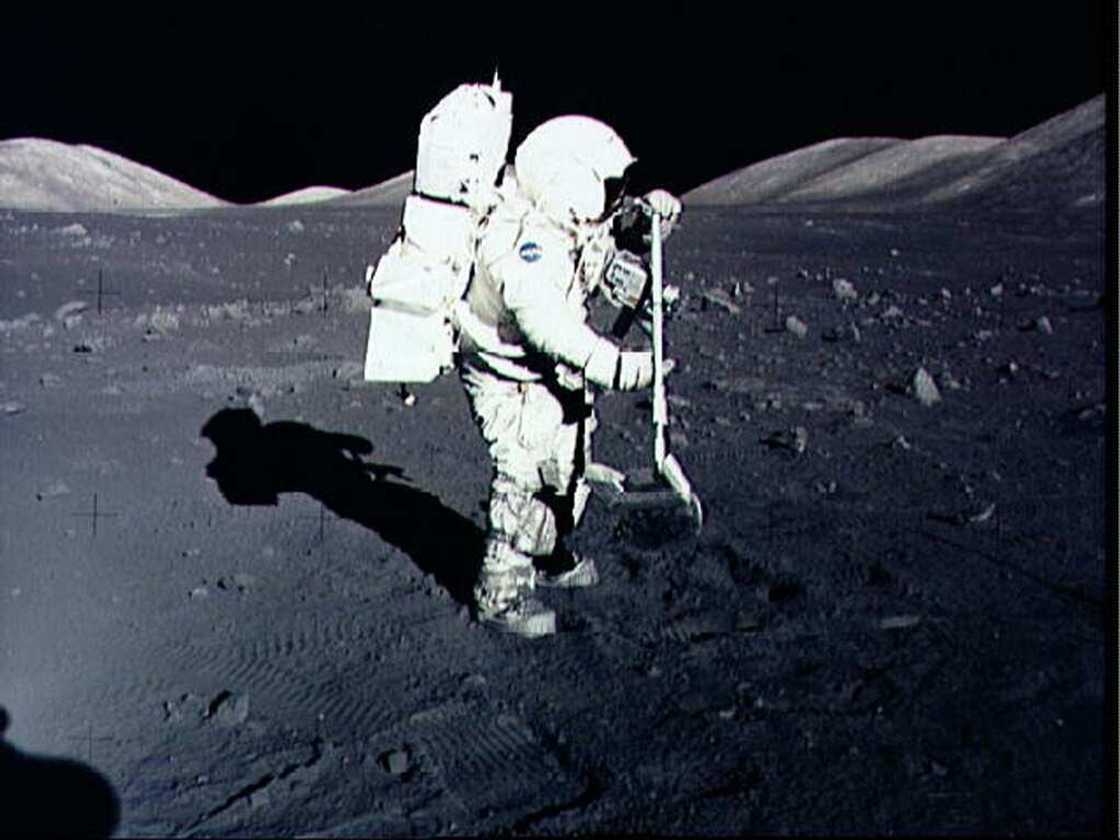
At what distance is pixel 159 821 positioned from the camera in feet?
A: 7.77

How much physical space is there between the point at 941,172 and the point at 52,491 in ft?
92.4

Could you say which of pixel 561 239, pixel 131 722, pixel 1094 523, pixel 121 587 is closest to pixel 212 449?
pixel 121 587

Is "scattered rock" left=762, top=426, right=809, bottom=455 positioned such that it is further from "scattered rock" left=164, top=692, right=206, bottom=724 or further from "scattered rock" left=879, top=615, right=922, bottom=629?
"scattered rock" left=164, top=692, right=206, bottom=724

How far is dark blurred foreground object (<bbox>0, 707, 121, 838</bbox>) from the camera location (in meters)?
2.35

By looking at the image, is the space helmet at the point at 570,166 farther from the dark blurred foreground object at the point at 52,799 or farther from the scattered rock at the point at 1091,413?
the scattered rock at the point at 1091,413

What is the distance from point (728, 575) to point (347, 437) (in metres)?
2.31

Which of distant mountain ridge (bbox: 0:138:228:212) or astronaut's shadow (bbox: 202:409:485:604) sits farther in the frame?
distant mountain ridge (bbox: 0:138:228:212)

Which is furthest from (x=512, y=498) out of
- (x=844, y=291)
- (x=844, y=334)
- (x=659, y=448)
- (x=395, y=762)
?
(x=844, y=291)

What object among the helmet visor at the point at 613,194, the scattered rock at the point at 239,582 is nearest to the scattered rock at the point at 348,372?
the scattered rock at the point at 239,582

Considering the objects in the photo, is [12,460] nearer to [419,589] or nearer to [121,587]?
[121,587]

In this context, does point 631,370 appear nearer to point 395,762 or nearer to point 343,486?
point 395,762

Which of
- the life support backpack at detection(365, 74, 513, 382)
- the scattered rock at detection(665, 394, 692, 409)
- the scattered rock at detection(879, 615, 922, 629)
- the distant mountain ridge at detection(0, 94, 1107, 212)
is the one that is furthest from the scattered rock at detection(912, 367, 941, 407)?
the distant mountain ridge at detection(0, 94, 1107, 212)

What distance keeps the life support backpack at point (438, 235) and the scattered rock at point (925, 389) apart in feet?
10.1

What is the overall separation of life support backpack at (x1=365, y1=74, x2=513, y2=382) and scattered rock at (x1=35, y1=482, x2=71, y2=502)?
6.39 ft
